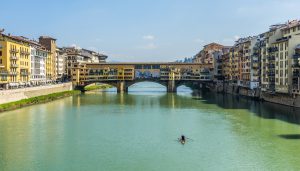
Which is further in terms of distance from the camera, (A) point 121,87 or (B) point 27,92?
(A) point 121,87

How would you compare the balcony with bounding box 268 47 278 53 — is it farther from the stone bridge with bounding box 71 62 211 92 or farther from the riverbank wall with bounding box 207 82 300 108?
the stone bridge with bounding box 71 62 211 92

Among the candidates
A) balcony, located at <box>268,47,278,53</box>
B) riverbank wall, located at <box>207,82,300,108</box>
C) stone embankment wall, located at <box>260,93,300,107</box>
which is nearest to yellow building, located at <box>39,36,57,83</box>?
Result: riverbank wall, located at <box>207,82,300,108</box>

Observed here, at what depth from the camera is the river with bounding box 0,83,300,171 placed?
82.9 feet

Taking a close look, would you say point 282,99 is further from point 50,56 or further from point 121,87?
point 50,56

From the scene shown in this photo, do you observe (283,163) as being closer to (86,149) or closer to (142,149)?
(142,149)

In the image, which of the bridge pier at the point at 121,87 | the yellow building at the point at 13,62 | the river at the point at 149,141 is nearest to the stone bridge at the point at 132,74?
the bridge pier at the point at 121,87

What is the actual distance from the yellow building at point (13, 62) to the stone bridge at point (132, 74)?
22.1m

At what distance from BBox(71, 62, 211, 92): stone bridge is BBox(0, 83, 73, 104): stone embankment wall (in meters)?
12.5

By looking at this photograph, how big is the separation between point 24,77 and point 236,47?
135 feet

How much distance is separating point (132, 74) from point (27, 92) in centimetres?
4006

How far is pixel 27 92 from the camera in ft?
203

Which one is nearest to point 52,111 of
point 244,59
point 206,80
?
A: point 244,59

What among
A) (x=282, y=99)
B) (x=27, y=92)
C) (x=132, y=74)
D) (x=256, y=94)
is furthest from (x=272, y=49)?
(x=132, y=74)

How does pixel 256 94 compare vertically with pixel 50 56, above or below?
Result: below
